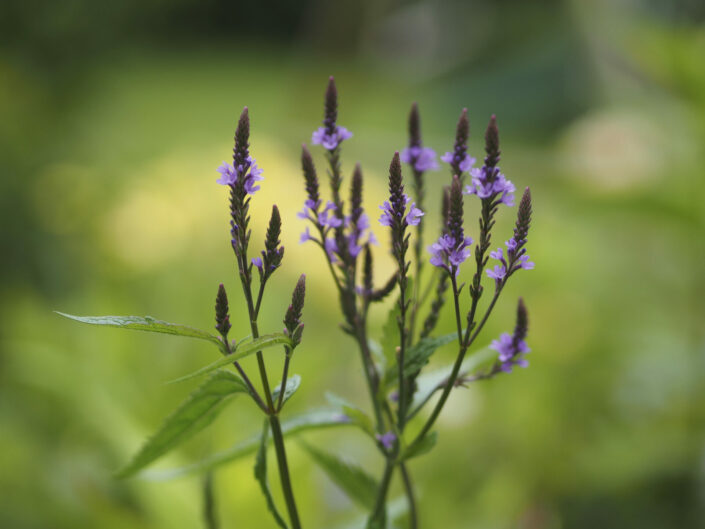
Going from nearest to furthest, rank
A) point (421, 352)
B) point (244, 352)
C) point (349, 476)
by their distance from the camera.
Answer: point (244, 352) < point (421, 352) < point (349, 476)

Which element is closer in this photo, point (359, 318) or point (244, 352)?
point (244, 352)

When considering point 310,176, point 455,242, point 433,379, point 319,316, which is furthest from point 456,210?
point 319,316

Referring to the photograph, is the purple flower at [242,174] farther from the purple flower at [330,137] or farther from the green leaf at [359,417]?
the green leaf at [359,417]

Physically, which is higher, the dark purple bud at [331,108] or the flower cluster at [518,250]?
the dark purple bud at [331,108]

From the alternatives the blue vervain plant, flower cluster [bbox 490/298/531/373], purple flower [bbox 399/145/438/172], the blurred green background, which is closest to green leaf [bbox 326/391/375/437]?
the blue vervain plant

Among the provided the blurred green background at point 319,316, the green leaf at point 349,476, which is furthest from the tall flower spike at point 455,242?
the blurred green background at point 319,316

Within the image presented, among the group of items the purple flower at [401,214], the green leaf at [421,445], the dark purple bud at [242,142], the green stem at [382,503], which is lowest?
the green stem at [382,503]

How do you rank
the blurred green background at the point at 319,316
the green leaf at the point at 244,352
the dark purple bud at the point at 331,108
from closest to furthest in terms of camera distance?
the green leaf at the point at 244,352 < the dark purple bud at the point at 331,108 < the blurred green background at the point at 319,316

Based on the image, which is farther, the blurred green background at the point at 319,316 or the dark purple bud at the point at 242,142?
the blurred green background at the point at 319,316

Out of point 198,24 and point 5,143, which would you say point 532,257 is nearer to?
point 5,143

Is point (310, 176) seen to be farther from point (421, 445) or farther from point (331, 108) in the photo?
point (421, 445)
